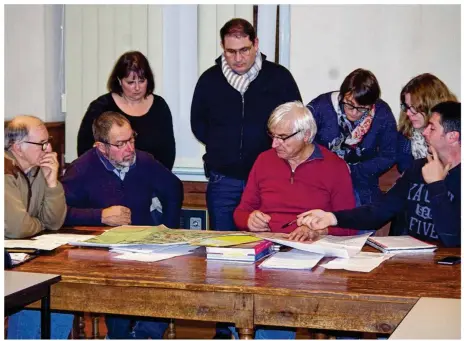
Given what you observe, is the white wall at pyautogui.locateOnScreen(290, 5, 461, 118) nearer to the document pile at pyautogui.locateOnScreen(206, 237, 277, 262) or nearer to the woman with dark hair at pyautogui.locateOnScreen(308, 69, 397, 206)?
the woman with dark hair at pyautogui.locateOnScreen(308, 69, 397, 206)

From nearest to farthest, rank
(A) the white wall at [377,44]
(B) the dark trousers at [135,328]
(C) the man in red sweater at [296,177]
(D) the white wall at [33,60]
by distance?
(C) the man in red sweater at [296,177]
(B) the dark trousers at [135,328]
(A) the white wall at [377,44]
(D) the white wall at [33,60]

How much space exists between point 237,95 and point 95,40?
1.42m

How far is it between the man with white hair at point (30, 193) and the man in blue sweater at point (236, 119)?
99cm

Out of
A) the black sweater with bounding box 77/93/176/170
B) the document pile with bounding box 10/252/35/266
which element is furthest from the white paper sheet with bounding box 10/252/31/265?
the black sweater with bounding box 77/93/176/170

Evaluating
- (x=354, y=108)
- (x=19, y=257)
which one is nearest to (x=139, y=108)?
(x=354, y=108)

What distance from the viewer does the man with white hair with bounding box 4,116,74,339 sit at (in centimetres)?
314

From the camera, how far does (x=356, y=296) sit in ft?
7.55

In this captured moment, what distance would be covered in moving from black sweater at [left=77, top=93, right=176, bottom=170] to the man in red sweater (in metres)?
0.88

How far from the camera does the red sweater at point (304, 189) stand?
3467 millimetres

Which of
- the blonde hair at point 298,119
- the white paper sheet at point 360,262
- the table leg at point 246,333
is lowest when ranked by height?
the table leg at point 246,333

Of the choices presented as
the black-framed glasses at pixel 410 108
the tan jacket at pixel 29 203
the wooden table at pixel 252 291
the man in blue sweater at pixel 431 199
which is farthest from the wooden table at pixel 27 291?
the black-framed glasses at pixel 410 108

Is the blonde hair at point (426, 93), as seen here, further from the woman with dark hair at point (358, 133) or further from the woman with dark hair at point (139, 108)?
the woman with dark hair at point (139, 108)

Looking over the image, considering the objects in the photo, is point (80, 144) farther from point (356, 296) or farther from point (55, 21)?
point (356, 296)

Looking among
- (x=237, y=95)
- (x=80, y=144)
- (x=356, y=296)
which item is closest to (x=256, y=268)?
(x=356, y=296)
